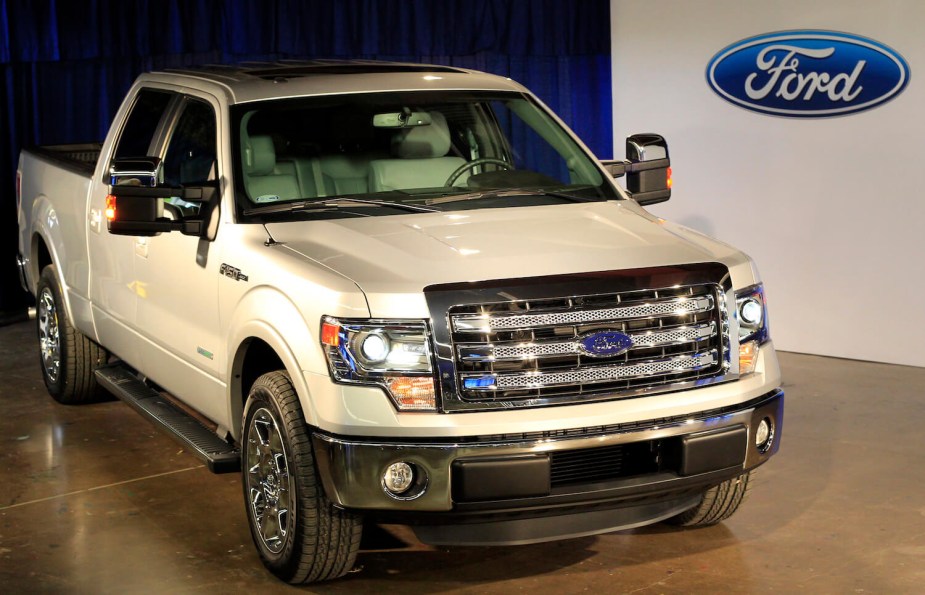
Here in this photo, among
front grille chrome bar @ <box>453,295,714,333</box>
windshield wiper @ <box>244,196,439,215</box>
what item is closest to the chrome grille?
front grille chrome bar @ <box>453,295,714,333</box>

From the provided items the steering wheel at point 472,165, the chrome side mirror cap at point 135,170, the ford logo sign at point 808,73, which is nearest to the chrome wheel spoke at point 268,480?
the chrome side mirror cap at point 135,170

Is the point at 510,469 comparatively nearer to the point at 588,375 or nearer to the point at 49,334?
the point at 588,375

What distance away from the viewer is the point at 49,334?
23.5ft

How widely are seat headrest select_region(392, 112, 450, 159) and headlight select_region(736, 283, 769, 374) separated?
1.57 metres

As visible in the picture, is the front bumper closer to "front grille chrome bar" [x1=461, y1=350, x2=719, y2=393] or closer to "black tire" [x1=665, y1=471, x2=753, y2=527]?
"front grille chrome bar" [x1=461, y1=350, x2=719, y2=393]

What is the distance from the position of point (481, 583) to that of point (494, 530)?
0.44 metres

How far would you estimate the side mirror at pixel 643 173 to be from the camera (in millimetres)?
5535

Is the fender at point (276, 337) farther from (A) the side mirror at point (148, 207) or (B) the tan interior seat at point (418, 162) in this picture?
(B) the tan interior seat at point (418, 162)

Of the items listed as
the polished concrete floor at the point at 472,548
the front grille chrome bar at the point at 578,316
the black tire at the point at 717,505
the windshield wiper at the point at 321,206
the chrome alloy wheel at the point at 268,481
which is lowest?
the polished concrete floor at the point at 472,548

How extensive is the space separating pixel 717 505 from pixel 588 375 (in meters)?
1.14

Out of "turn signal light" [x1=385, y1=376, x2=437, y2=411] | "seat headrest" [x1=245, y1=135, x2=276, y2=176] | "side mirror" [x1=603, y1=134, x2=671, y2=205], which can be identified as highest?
"seat headrest" [x1=245, y1=135, x2=276, y2=176]

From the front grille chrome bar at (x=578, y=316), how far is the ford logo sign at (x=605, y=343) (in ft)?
0.16

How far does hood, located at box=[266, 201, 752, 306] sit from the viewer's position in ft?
13.4

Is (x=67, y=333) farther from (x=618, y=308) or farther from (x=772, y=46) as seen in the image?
(x=772, y=46)
